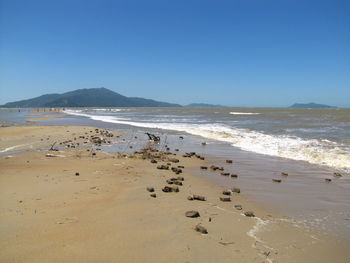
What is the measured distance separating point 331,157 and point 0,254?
11.8 m

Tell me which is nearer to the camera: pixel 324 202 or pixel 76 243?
pixel 76 243

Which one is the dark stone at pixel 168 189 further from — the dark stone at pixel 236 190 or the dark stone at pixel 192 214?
the dark stone at pixel 192 214

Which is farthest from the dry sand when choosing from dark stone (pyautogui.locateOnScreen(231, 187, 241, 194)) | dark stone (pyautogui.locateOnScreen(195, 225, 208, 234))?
dark stone (pyautogui.locateOnScreen(231, 187, 241, 194))

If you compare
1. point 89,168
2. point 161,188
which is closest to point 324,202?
point 161,188

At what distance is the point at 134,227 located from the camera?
5.10 m

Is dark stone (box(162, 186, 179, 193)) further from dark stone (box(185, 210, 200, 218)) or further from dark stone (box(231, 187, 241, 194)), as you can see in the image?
dark stone (box(185, 210, 200, 218))

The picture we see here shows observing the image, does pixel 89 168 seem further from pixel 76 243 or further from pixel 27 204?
pixel 76 243

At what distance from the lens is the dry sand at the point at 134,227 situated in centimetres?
423

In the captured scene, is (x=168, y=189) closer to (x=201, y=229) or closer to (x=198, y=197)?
(x=198, y=197)

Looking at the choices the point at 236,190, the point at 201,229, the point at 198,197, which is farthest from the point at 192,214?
the point at 236,190

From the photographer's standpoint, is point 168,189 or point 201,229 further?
point 168,189

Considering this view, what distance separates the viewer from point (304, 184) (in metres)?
8.44

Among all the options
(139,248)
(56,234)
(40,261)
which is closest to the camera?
(40,261)

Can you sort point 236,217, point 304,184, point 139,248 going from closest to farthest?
point 139,248 < point 236,217 < point 304,184
